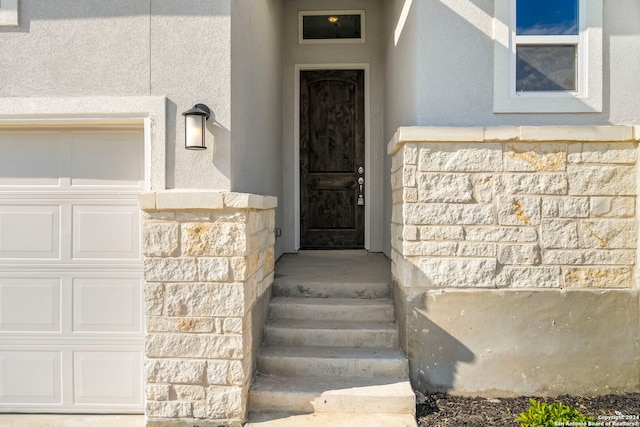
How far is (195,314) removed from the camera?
9.68ft

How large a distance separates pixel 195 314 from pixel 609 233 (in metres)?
3.03

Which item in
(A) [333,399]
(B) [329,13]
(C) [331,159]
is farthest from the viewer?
(C) [331,159]

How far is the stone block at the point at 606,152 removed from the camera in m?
3.34

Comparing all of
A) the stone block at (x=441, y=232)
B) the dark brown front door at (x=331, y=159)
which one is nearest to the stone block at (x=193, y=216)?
the stone block at (x=441, y=232)

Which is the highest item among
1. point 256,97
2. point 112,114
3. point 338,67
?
point 338,67

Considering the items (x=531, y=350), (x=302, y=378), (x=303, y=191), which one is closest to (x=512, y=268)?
(x=531, y=350)

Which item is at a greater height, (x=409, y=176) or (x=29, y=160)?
(x=29, y=160)

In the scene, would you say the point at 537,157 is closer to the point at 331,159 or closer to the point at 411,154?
the point at 411,154

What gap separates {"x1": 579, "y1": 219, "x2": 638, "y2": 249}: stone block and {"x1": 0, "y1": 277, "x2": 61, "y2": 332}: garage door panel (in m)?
3.91

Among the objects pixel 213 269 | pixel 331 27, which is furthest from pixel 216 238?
pixel 331 27

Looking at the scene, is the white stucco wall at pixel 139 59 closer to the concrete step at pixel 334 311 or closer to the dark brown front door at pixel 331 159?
the concrete step at pixel 334 311

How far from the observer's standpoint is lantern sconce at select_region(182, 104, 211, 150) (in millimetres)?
2930

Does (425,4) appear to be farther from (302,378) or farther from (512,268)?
(302,378)

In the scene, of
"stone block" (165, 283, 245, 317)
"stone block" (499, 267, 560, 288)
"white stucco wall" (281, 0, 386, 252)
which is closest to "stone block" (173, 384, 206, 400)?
"stone block" (165, 283, 245, 317)
